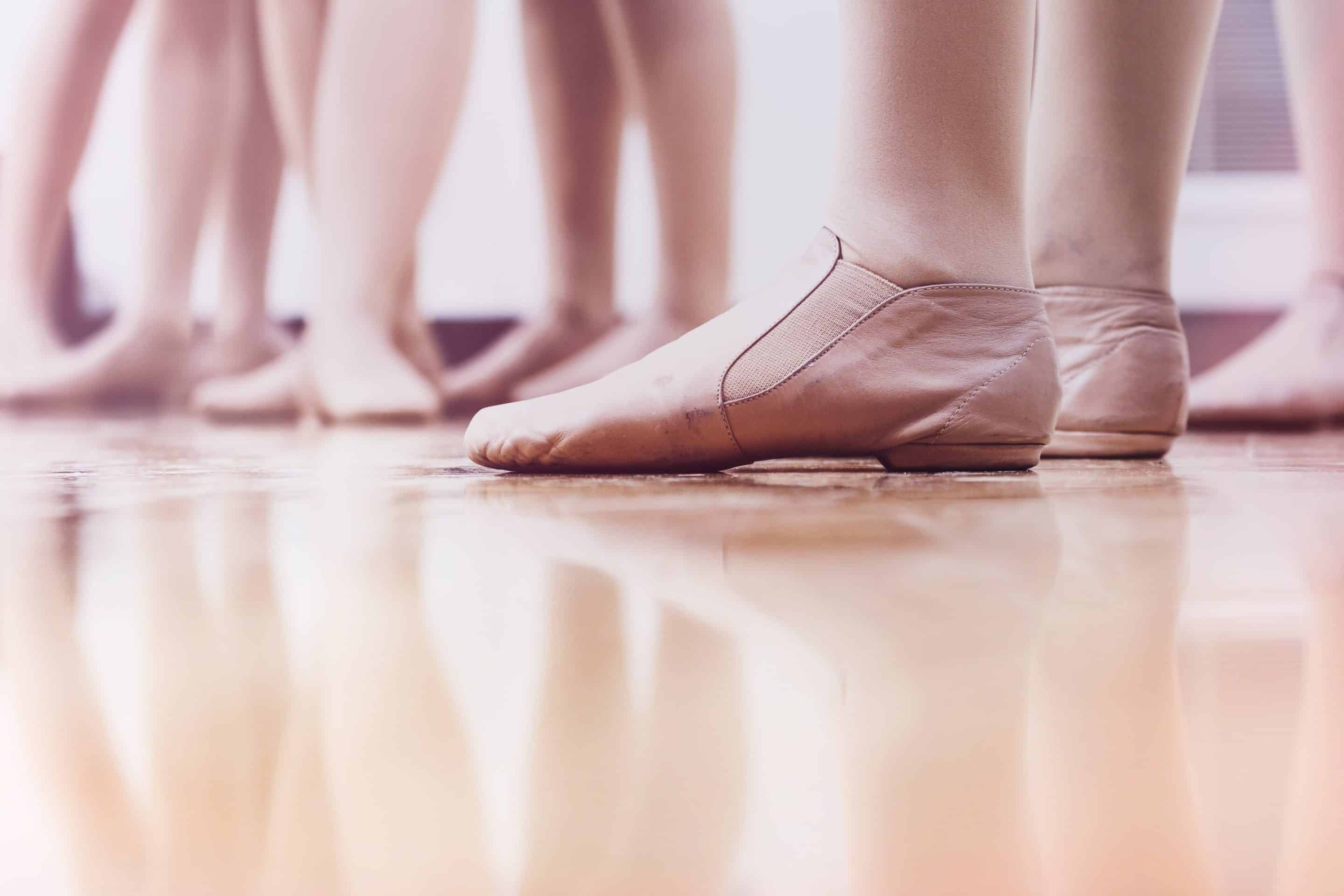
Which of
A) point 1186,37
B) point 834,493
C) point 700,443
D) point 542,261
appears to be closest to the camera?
point 834,493

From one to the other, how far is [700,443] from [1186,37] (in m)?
0.50

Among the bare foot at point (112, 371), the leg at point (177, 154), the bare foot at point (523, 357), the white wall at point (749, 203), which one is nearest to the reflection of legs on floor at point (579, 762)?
the bare foot at point (523, 357)

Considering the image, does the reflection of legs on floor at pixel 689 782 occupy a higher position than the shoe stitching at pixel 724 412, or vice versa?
the reflection of legs on floor at pixel 689 782

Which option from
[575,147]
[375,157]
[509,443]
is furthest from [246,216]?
[509,443]

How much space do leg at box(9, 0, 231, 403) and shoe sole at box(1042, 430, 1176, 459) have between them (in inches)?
62.8

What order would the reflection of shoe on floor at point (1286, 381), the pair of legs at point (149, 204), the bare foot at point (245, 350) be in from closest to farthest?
the reflection of shoe on floor at point (1286, 381), the pair of legs at point (149, 204), the bare foot at point (245, 350)

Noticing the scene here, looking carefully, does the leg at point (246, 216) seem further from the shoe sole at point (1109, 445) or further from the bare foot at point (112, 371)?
the shoe sole at point (1109, 445)

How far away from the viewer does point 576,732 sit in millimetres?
164

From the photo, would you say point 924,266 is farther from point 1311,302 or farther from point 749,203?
point 749,203

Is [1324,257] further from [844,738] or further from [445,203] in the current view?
[445,203]

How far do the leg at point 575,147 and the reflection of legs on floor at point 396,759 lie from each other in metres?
1.79

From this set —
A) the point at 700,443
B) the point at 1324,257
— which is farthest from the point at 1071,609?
the point at 1324,257

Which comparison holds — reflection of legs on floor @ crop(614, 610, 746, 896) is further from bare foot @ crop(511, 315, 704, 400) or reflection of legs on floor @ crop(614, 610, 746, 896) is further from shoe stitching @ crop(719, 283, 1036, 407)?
bare foot @ crop(511, 315, 704, 400)

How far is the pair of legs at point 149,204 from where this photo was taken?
1905 mm
